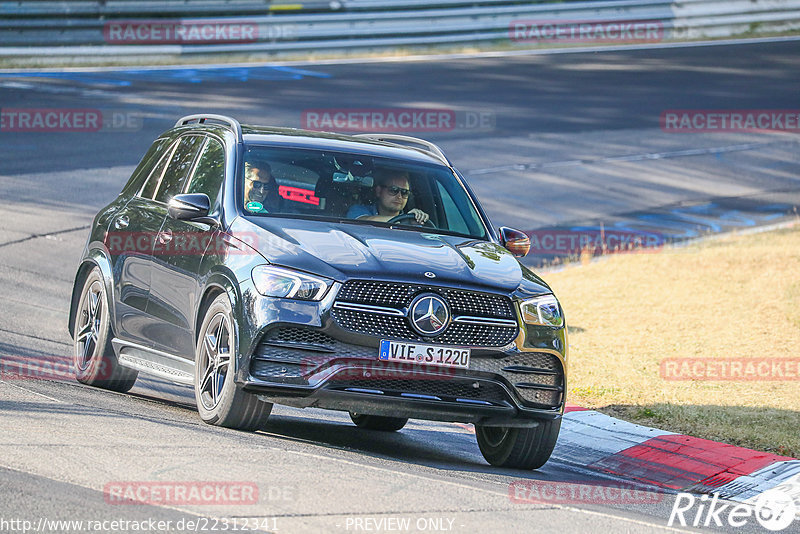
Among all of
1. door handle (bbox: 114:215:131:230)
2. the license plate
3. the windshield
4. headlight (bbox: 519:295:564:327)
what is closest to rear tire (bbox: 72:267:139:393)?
door handle (bbox: 114:215:131:230)

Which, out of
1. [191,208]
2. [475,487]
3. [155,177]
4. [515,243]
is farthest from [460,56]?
[475,487]

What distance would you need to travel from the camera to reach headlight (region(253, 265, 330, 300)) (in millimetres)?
7094

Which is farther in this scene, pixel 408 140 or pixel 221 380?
pixel 408 140

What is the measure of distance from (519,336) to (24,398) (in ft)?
9.80

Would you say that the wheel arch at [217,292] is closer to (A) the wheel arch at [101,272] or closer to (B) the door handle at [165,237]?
(B) the door handle at [165,237]

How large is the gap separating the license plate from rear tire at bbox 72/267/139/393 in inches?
107

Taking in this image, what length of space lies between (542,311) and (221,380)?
1.94m

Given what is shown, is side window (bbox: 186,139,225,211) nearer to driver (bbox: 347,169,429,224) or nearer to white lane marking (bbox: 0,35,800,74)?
driver (bbox: 347,169,429,224)

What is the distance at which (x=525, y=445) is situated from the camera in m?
7.82

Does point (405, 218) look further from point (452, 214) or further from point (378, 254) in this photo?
point (378, 254)

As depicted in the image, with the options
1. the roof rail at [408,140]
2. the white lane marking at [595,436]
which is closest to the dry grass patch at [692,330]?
the white lane marking at [595,436]

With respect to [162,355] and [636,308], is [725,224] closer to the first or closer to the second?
[636,308]

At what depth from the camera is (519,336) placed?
743 cm

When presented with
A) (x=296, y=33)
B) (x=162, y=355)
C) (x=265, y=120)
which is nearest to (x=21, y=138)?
(x=265, y=120)
